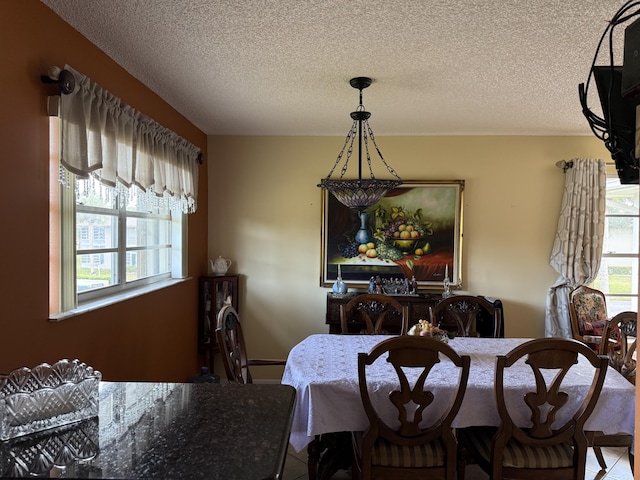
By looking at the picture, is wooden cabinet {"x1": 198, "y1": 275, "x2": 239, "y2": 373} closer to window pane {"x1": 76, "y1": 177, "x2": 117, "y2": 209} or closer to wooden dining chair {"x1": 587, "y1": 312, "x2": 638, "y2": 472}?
window pane {"x1": 76, "y1": 177, "x2": 117, "y2": 209}

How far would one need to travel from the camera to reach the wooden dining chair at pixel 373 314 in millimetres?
3117

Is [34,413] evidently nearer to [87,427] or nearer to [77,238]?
[87,427]

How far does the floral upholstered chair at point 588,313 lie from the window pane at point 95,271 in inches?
139

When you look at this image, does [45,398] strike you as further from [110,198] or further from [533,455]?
[533,455]

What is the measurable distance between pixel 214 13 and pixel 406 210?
2.66 meters

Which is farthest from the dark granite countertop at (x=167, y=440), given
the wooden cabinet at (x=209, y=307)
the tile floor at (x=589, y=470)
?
the wooden cabinet at (x=209, y=307)

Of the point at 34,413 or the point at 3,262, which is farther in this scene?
the point at 3,262


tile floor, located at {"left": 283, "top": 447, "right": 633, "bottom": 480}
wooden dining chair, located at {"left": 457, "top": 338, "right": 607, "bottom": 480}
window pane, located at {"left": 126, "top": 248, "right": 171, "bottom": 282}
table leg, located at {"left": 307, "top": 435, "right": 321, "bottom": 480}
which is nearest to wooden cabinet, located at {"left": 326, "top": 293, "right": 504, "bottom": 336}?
tile floor, located at {"left": 283, "top": 447, "right": 633, "bottom": 480}

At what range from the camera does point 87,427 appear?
0.99 meters

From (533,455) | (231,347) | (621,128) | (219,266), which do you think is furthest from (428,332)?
(219,266)

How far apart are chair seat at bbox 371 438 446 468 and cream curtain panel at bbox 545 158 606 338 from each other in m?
2.53

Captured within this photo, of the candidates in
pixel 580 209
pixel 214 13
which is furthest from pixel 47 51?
pixel 580 209

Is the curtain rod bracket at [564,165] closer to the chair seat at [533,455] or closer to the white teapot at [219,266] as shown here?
the chair seat at [533,455]

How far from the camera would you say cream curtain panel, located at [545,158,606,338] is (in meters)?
3.92
